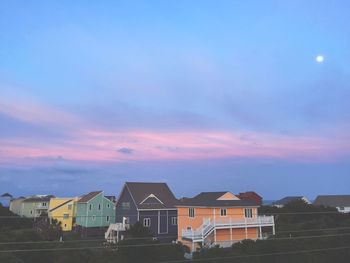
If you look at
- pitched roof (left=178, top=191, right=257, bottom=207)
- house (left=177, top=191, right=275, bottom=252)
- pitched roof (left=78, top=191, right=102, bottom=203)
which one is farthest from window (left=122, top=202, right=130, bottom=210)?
pitched roof (left=78, top=191, right=102, bottom=203)

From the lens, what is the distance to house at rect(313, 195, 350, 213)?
261 feet

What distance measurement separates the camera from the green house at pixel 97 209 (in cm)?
5315

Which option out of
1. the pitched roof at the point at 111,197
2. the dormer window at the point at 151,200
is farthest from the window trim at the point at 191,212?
the pitched roof at the point at 111,197

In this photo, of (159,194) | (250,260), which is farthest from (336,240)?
(159,194)

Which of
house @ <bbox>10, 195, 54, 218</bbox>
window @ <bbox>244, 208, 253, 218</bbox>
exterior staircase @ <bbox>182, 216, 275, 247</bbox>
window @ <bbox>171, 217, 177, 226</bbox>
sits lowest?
exterior staircase @ <bbox>182, 216, 275, 247</bbox>


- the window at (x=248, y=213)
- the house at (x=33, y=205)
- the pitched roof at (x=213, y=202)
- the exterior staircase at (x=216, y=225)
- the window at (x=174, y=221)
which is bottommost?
the exterior staircase at (x=216, y=225)

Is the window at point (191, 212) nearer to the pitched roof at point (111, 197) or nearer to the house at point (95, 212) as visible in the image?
the house at point (95, 212)

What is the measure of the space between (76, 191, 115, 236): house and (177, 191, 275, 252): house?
19.4m

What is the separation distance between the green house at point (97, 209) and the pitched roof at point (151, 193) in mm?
11035

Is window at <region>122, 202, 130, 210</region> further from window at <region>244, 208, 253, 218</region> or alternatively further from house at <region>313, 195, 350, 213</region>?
house at <region>313, 195, 350, 213</region>

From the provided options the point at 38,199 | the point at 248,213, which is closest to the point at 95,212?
the point at 38,199

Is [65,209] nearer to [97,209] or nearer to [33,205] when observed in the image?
[97,209]

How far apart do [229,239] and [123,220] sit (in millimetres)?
14031

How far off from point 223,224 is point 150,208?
1200 centimetres
